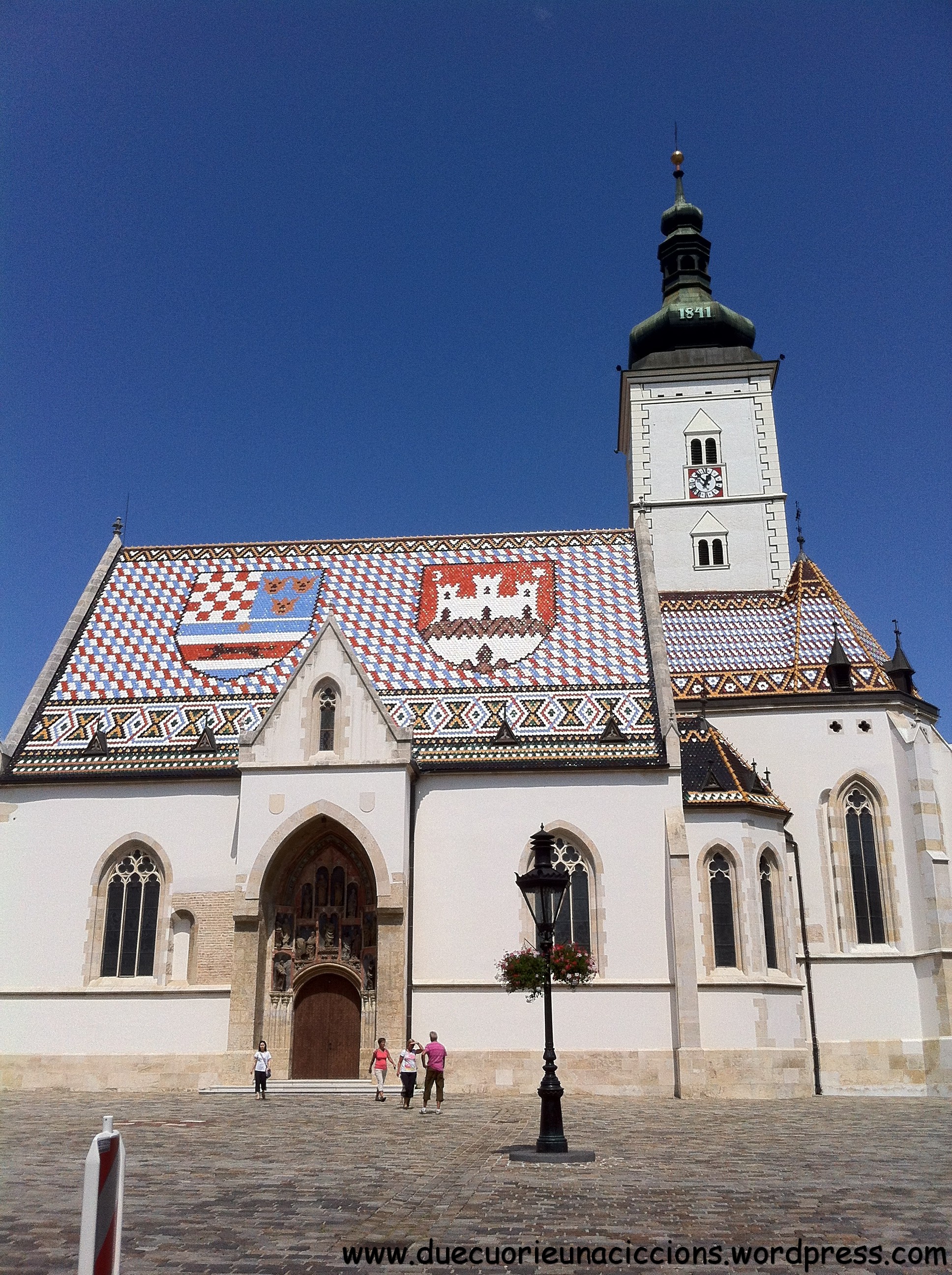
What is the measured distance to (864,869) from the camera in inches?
1246

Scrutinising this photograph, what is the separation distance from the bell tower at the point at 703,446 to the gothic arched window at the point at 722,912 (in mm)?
16641

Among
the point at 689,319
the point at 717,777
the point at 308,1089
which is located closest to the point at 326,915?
the point at 308,1089

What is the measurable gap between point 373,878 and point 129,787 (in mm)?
7067

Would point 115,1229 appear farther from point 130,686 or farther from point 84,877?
point 130,686

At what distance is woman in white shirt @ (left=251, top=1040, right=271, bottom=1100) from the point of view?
81.0ft

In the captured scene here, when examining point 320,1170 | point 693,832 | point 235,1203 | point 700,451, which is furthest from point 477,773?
point 700,451

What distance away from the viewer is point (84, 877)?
29.6 m

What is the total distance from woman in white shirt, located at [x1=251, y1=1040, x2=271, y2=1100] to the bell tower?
83.0ft

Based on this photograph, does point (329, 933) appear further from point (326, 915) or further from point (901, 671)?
point (901, 671)

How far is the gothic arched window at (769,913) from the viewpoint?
2908 centimetres

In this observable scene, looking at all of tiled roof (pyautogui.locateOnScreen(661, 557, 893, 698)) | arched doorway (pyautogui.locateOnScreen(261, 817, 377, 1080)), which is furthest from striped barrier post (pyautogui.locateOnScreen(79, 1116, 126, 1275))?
tiled roof (pyautogui.locateOnScreen(661, 557, 893, 698))

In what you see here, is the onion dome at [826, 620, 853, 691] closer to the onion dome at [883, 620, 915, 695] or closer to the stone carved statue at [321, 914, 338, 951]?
the onion dome at [883, 620, 915, 695]

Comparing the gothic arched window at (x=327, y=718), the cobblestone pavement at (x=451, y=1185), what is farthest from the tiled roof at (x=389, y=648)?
the cobblestone pavement at (x=451, y=1185)

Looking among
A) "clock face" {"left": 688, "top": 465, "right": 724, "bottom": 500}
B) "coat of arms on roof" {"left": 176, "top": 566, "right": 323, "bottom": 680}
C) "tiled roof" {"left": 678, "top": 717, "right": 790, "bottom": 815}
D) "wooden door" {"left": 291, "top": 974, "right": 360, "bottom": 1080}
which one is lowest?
"wooden door" {"left": 291, "top": 974, "right": 360, "bottom": 1080}
